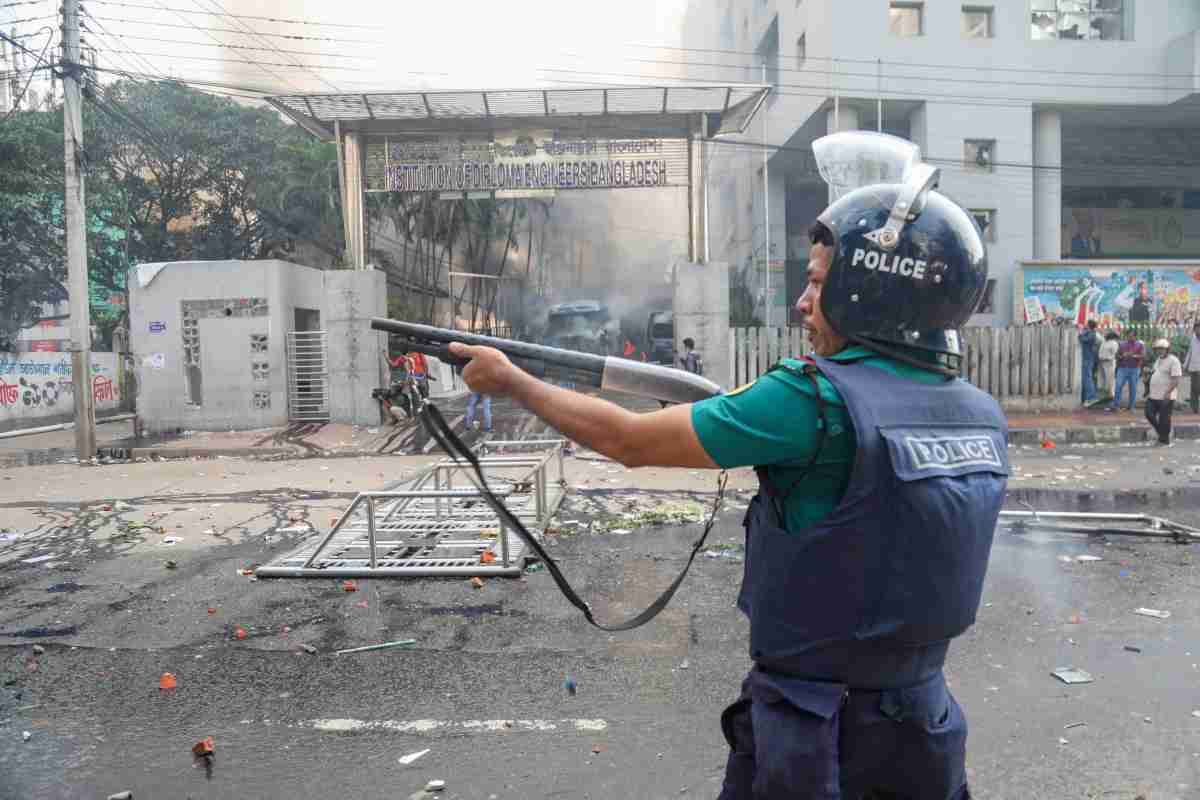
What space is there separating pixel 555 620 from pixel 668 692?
1.14 meters

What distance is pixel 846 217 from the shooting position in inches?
65.2

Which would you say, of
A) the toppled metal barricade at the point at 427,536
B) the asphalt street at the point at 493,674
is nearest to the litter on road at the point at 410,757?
the asphalt street at the point at 493,674

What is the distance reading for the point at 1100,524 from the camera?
22.8 feet

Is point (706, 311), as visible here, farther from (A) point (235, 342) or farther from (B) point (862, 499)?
(B) point (862, 499)

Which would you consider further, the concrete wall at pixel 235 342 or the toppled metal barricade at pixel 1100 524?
the concrete wall at pixel 235 342

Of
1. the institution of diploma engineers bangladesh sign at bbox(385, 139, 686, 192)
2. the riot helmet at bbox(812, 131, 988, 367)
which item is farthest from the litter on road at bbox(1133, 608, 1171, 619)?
the institution of diploma engineers bangladesh sign at bbox(385, 139, 686, 192)

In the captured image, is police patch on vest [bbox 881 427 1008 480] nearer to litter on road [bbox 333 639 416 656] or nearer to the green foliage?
litter on road [bbox 333 639 416 656]

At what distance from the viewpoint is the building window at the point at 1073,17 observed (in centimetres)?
2264

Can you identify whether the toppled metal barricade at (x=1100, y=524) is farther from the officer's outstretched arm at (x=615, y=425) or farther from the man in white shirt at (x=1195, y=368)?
the man in white shirt at (x=1195, y=368)

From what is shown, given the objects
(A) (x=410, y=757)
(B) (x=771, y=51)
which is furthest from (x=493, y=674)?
(B) (x=771, y=51)

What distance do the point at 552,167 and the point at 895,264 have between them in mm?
14433

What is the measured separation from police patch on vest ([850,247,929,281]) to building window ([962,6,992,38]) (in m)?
24.6

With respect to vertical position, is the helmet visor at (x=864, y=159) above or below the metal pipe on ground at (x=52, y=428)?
above

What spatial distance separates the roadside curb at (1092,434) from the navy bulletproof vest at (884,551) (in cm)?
1261
